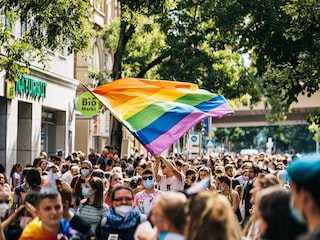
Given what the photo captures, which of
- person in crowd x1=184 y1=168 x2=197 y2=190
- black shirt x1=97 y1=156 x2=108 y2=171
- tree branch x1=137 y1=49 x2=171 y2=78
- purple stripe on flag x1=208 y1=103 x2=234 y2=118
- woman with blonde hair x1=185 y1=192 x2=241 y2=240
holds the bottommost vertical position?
woman with blonde hair x1=185 y1=192 x2=241 y2=240

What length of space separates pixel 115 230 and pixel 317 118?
15.9 m

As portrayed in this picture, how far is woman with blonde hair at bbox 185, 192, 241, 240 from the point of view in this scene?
19.6 feet

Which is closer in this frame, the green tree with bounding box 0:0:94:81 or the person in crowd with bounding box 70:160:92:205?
the person in crowd with bounding box 70:160:92:205

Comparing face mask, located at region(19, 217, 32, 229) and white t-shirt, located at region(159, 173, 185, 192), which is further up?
white t-shirt, located at region(159, 173, 185, 192)

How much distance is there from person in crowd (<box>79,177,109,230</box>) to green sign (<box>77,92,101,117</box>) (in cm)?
2532

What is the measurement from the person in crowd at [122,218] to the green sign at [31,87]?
22.3m

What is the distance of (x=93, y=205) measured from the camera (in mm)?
11656

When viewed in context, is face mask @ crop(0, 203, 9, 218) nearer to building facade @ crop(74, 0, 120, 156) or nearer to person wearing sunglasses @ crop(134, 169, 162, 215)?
person wearing sunglasses @ crop(134, 169, 162, 215)

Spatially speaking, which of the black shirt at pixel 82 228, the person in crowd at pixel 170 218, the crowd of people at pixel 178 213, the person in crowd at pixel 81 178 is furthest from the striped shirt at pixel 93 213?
the person in crowd at pixel 170 218

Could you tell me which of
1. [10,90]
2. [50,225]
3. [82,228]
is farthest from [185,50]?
[50,225]

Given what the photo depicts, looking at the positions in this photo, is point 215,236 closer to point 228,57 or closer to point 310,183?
point 310,183

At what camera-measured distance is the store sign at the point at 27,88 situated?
102 feet

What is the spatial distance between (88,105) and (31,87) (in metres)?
4.12

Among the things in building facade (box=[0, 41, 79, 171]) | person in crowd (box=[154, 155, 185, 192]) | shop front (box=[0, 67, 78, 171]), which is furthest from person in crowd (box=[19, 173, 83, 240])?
shop front (box=[0, 67, 78, 171])
